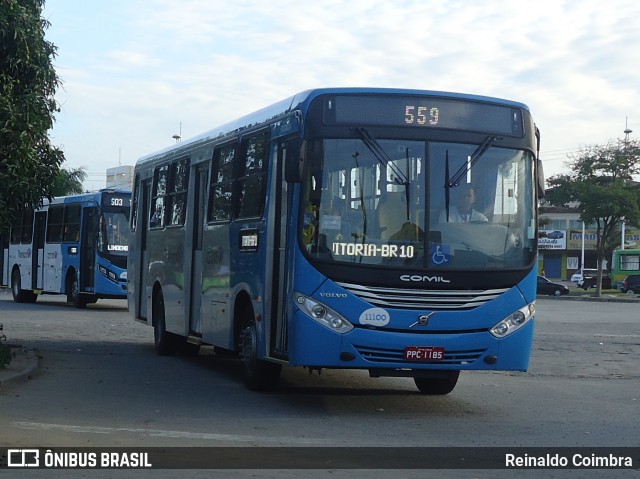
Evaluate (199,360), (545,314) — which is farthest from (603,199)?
(199,360)

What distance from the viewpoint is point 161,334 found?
18203 mm

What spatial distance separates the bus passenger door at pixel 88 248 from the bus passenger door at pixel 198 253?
15.1 metres

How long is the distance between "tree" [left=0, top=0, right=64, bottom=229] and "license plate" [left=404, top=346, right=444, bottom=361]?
5.92 metres

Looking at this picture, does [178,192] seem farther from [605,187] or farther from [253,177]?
[605,187]

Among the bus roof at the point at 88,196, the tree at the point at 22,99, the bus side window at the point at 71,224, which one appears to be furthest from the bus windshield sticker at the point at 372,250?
the bus side window at the point at 71,224

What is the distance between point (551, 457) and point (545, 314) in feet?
85.9

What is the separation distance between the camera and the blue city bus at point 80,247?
100 ft

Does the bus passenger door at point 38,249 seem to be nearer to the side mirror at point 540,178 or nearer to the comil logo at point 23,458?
the side mirror at point 540,178

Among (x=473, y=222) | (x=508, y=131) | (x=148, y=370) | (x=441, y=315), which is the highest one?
(x=508, y=131)

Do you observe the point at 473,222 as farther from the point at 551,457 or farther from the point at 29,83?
the point at 29,83

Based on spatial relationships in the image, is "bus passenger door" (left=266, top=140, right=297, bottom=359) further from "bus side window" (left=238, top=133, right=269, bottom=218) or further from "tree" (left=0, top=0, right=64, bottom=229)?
"tree" (left=0, top=0, right=64, bottom=229)

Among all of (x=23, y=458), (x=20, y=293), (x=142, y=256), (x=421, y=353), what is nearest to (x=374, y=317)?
(x=421, y=353)

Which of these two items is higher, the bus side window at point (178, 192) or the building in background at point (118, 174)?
the building in background at point (118, 174)

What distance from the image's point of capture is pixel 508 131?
1203 cm
